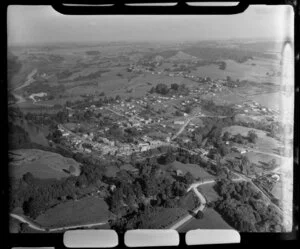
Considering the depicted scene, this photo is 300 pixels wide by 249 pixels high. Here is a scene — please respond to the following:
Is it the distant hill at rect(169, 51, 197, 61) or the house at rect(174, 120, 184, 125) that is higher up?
the distant hill at rect(169, 51, 197, 61)

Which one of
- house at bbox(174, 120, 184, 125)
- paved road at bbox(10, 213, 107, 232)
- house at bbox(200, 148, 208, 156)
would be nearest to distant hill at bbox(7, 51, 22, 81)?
paved road at bbox(10, 213, 107, 232)

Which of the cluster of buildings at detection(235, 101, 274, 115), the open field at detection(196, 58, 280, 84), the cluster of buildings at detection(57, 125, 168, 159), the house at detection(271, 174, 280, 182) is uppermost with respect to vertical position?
the open field at detection(196, 58, 280, 84)

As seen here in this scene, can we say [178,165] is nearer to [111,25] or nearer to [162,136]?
[162,136]

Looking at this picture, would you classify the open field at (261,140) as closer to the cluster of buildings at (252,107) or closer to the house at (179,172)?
the cluster of buildings at (252,107)

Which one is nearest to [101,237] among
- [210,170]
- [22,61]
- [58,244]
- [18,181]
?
[58,244]

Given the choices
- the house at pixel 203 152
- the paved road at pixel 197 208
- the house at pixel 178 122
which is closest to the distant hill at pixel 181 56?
the house at pixel 178 122

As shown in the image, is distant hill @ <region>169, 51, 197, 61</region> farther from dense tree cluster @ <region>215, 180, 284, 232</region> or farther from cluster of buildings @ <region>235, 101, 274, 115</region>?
dense tree cluster @ <region>215, 180, 284, 232</region>
